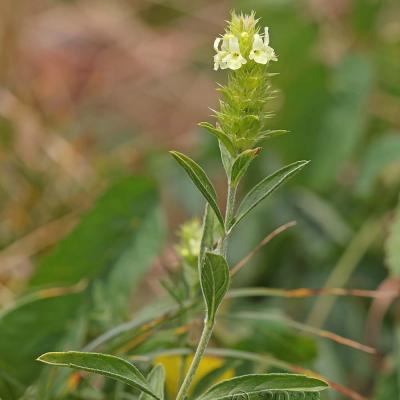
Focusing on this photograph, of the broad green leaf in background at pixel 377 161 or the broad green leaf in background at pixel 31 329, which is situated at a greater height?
the broad green leaf in background at pixel 377 161

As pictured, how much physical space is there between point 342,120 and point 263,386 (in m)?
0.70

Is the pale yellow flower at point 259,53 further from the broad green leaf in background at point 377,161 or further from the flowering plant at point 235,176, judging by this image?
the broad green leaf in background at point 377,161

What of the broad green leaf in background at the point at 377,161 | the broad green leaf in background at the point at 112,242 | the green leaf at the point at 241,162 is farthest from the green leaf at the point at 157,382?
the broad green leaf in background at the point at 377,161

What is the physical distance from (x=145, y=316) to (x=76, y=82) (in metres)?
1.27

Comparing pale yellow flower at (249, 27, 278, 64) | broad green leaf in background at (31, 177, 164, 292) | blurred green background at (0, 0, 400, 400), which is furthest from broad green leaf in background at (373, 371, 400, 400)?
pale yellow flower at (249, 27, 278, 64)

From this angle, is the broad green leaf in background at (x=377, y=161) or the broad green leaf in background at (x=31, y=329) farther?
the broad green leaf in background at (x=377, y=161)

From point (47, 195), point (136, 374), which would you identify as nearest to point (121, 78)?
point (47, 195)

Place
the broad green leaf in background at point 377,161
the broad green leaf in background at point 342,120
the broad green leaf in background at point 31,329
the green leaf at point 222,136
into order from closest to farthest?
the green leaf at point 222,136, the broad green leaf in background at point 31,329, the broad green leaf in background at point 377,161, the broad green leaf in background at point 342,120

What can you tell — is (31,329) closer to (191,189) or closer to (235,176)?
(235,176)

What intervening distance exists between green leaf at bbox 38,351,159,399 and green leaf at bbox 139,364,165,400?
0.06 feet

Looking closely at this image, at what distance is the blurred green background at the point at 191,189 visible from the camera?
650mm

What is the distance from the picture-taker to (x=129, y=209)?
0.71 m

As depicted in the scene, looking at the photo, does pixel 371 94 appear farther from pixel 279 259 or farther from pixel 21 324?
pixel 21 324

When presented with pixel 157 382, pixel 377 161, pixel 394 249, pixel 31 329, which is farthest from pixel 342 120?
pixel 157 382
